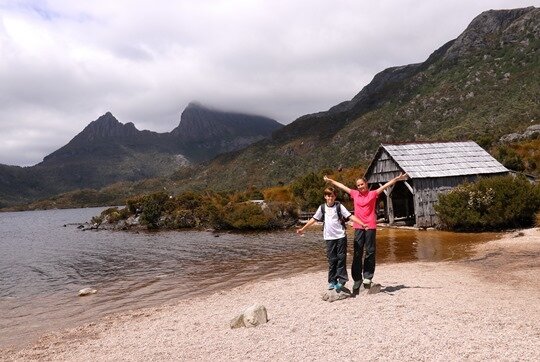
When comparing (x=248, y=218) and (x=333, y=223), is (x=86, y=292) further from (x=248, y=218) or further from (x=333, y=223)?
(x=248, y=218)

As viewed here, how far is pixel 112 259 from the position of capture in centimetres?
2684

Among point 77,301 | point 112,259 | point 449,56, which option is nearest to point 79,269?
point 112,259

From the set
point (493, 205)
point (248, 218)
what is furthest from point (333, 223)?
point (248, 218)

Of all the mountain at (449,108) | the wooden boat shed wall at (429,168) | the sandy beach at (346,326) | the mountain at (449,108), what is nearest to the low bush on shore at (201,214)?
the wooden boat shed wall at (429,168)

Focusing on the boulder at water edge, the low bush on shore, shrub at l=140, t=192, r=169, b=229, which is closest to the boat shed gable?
the low bush on shore

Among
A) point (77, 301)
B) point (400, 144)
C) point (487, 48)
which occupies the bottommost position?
point (77, 301)

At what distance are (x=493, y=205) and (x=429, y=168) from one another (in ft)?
17.2

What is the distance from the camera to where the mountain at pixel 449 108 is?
258 feet

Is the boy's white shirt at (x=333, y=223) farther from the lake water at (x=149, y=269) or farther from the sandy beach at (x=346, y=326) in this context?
the lake water at (x=149, y=269)

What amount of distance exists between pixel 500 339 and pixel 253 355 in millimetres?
3883

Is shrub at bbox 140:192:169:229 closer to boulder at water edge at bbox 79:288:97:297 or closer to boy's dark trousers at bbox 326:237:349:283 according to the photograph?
boulder at water edge at bbox 79:288:97:297

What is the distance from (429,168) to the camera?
29172 mm

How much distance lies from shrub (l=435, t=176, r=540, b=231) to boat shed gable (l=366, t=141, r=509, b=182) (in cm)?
276

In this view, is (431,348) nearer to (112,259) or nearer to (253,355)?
(253,355)
